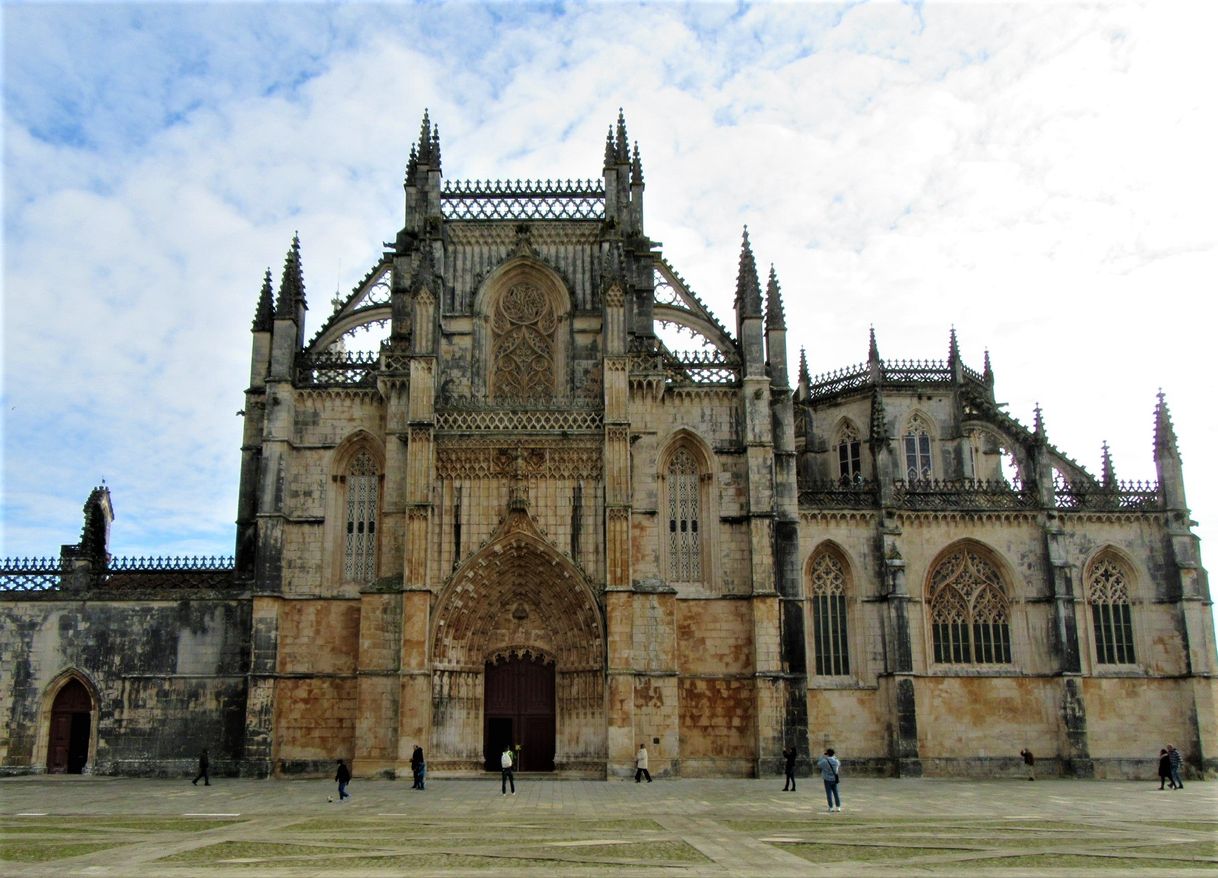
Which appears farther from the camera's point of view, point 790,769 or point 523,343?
point 523,343

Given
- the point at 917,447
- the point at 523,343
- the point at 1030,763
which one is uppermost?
the point at 523,343

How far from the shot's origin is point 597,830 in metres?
19.3

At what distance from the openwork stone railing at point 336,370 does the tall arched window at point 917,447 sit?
22.5 metres

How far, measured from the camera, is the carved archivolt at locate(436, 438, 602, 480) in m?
34.9

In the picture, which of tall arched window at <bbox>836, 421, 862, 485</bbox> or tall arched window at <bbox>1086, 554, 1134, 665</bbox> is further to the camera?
tall arched window at <bbox>836, 421, 862, 485</bbox>

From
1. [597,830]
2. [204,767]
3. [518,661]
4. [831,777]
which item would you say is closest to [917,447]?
[518,661]

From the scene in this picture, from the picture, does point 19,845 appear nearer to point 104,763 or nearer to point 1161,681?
point 104,763

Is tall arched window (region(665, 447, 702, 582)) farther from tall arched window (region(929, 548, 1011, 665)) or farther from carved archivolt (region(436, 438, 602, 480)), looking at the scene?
tall arched window (region(929, 548, 1011, 665))

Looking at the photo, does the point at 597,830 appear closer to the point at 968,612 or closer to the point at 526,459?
the point at 526,459

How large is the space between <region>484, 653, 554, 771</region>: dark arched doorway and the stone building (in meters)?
0.09

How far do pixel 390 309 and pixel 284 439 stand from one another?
6.82 metres

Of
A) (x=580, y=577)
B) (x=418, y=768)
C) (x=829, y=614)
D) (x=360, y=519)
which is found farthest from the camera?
(x=829, y=614)

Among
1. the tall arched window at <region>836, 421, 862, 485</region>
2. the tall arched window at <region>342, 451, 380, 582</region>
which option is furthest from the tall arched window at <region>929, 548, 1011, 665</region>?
the tall arched window at <region>342, 451, 380, 582</region>

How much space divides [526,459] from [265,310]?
38.9ft
